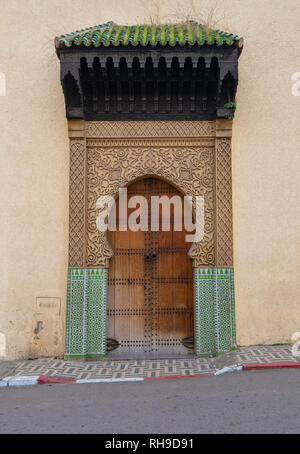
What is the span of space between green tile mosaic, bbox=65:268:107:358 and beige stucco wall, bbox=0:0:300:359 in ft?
0.57

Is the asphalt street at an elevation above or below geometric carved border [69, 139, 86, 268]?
below

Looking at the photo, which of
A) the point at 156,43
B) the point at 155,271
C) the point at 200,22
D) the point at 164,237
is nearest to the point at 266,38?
the point at 200,22

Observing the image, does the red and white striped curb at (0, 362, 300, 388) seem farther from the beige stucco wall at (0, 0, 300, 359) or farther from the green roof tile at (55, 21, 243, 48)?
the green roof tile at (55, 21, 243, 48)

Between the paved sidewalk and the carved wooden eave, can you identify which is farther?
the carved wooden eave

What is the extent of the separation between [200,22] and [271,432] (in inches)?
187

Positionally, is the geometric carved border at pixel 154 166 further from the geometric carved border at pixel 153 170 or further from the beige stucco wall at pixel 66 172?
the beige stucco wall at pixel 66 172

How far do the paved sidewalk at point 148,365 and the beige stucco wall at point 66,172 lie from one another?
0.78 feet

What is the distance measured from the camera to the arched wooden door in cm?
486

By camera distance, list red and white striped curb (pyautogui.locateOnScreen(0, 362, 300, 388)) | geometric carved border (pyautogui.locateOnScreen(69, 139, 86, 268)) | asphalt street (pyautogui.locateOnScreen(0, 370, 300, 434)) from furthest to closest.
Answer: geometric carved border (pyautogui.locateOnScreen(69, 139, 86, 268)) → red and white striped curb (pyautogui.locateOnScreen(0, 362, 300, 388)) → asphalt street (pyautogui.locateOnScreen(0, 370, 300, 434))

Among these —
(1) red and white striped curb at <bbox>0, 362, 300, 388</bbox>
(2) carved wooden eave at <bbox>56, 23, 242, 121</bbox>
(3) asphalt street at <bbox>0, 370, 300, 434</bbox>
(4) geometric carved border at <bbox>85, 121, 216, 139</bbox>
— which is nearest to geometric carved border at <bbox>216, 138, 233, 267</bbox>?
(4) geometric carved border at <bbox>85, 121, 216, 139</bbox>

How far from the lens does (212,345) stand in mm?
4637

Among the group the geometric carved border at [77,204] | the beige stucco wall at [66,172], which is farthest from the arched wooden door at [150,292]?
the beige stucco wall at [66,172]

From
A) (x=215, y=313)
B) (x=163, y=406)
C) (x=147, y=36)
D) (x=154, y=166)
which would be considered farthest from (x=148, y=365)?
(x=147, y=36)

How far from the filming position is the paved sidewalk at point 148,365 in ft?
13.4
